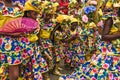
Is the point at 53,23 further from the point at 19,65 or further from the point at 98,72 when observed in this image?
the point at 98,72

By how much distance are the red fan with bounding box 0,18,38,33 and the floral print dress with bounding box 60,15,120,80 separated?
94 centimetres

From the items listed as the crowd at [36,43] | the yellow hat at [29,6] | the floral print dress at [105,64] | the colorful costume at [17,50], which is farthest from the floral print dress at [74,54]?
the floral print dress at [105,64]

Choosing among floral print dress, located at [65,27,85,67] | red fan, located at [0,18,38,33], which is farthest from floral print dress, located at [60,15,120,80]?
floral print dress, located at [65,27,85,67]

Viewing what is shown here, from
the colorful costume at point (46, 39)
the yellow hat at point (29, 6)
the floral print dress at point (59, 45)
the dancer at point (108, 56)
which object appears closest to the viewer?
the dancer at point (108, 56)

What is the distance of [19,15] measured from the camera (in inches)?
206

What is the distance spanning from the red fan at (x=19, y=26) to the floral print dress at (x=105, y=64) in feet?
3.10

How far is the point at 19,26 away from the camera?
5.10m

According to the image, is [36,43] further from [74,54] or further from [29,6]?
[74,54]

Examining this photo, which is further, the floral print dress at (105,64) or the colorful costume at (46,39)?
the colorful costume at (46,39)

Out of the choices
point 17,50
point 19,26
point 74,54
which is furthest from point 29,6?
point 74,54

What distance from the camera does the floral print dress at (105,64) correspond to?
15.7 feet

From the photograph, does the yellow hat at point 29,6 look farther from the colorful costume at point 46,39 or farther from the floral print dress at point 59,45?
the floral print dress at point 59,45

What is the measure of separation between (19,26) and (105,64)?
1.38 m

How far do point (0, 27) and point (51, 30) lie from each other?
1701mm
